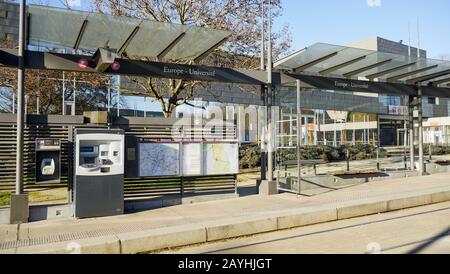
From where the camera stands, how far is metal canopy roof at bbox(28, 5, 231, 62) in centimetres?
861

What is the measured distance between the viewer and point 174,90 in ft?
53.2

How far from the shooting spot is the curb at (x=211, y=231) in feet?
19.8

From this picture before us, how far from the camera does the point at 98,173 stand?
8711mm

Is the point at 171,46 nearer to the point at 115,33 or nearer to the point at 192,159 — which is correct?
the point at 115,33

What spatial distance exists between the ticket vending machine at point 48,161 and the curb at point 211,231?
3.24 metres

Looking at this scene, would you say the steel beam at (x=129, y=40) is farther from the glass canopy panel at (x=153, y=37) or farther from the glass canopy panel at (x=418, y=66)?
the glass canopy panel at (x=418, y=66)

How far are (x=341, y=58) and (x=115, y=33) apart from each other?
6.67 m

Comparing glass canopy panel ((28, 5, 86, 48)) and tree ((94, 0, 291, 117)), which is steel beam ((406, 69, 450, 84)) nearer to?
tree ((94, 0, 291, 117))

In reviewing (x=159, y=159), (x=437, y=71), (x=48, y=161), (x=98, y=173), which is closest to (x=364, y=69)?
(x=437, y=71)

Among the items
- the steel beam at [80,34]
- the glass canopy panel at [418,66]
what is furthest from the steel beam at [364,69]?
the steel beam at [80,34]

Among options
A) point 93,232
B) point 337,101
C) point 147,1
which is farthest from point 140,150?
point 337,101

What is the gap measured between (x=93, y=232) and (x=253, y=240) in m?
2.96

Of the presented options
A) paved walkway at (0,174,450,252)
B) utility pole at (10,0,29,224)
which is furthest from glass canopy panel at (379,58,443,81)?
utility pole at (10,0,29,224)

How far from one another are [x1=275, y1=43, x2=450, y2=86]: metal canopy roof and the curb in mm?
4519
